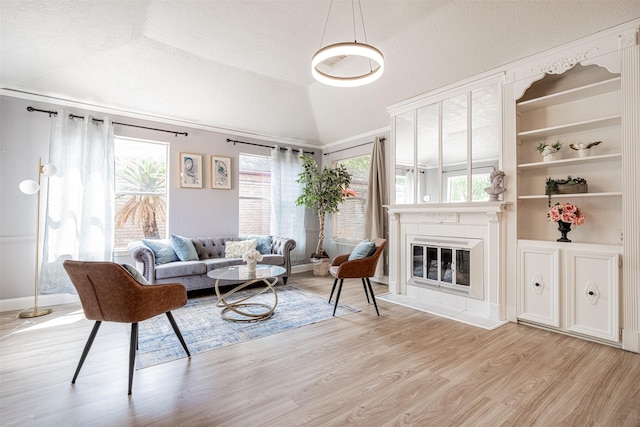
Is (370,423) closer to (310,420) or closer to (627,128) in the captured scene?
(310,420)

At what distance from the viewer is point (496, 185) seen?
3.35m

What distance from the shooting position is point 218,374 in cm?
223

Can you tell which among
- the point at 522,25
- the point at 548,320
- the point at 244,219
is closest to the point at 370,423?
the point at 548,320

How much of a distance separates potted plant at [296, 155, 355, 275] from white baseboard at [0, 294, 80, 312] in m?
3.83

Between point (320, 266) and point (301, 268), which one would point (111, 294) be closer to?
point (320, 266)

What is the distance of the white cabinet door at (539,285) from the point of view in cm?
299

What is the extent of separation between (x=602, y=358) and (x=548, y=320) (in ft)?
1.92

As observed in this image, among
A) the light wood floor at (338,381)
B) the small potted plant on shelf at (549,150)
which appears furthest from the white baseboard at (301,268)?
the small potted plant on shelf at (549,150)

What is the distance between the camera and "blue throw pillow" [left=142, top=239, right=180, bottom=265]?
4.27 metres

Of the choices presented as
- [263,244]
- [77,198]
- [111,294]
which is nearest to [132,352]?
[111,294]

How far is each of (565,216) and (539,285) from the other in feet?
2.52

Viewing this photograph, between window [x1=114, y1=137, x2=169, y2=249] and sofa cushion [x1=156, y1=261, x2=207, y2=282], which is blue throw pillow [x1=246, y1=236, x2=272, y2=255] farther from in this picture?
window [x1=114, y1=137, x2=169, y2=249]

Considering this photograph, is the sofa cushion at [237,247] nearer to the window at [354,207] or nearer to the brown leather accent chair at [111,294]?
the window at [354,207]

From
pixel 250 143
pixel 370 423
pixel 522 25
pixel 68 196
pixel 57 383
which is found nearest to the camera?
pixel 370 423
